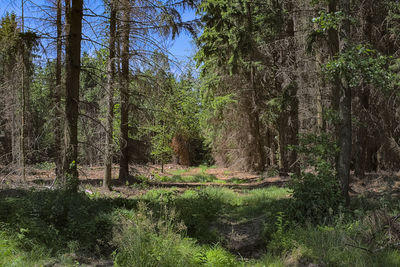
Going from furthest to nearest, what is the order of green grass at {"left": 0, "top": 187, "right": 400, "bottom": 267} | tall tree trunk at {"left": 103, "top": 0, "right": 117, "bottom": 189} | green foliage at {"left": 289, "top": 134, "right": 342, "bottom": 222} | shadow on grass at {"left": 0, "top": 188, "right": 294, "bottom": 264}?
tall tree trunk at {"left": 103, "top": 0, "right": 117, "bottom": 189} → green foliage at {"left": 289, "top": 134, "right": 342, "bottom": 222} → shadow on grass at {"left": 0, "top": 188, "right": 294, "bottom": 264} → green grass at {"left": 0, "top": 187, "right": 400, "bottom": 267}

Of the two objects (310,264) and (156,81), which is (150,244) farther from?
(156,81)

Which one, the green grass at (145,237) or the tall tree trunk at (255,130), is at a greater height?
the tall tree trunk at (255,130)

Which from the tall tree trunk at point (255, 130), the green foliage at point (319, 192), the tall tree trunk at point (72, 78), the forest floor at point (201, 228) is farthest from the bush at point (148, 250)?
the tall tree trunk at point (255, 130)

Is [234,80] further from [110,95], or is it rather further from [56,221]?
[56,221]

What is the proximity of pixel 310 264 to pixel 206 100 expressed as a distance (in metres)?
13.0

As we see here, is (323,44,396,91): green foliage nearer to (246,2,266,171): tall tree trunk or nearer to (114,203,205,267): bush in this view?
(114,203,205,267): bush

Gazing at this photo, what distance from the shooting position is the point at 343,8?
7.95 metres

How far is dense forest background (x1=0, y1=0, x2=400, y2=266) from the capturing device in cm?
743

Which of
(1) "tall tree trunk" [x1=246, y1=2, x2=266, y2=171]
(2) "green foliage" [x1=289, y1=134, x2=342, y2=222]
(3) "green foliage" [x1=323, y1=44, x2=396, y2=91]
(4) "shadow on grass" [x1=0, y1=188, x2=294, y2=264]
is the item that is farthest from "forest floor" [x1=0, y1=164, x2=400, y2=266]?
(1) "tall tree trunk" [x1=246, y1=2, x2=266, y2=171]

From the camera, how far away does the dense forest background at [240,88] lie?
7.43 m

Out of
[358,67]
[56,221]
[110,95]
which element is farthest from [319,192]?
[110,95]

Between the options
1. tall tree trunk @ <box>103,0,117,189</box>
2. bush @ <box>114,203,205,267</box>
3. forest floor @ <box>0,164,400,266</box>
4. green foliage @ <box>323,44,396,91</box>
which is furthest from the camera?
tall tree trunk @ <box>103,0,117,189</box>

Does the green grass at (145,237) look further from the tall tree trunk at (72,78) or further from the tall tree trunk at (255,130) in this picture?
the tall tree trunk at (255,130)

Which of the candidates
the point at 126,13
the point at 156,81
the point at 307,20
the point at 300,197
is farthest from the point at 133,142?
the point at 307,20
